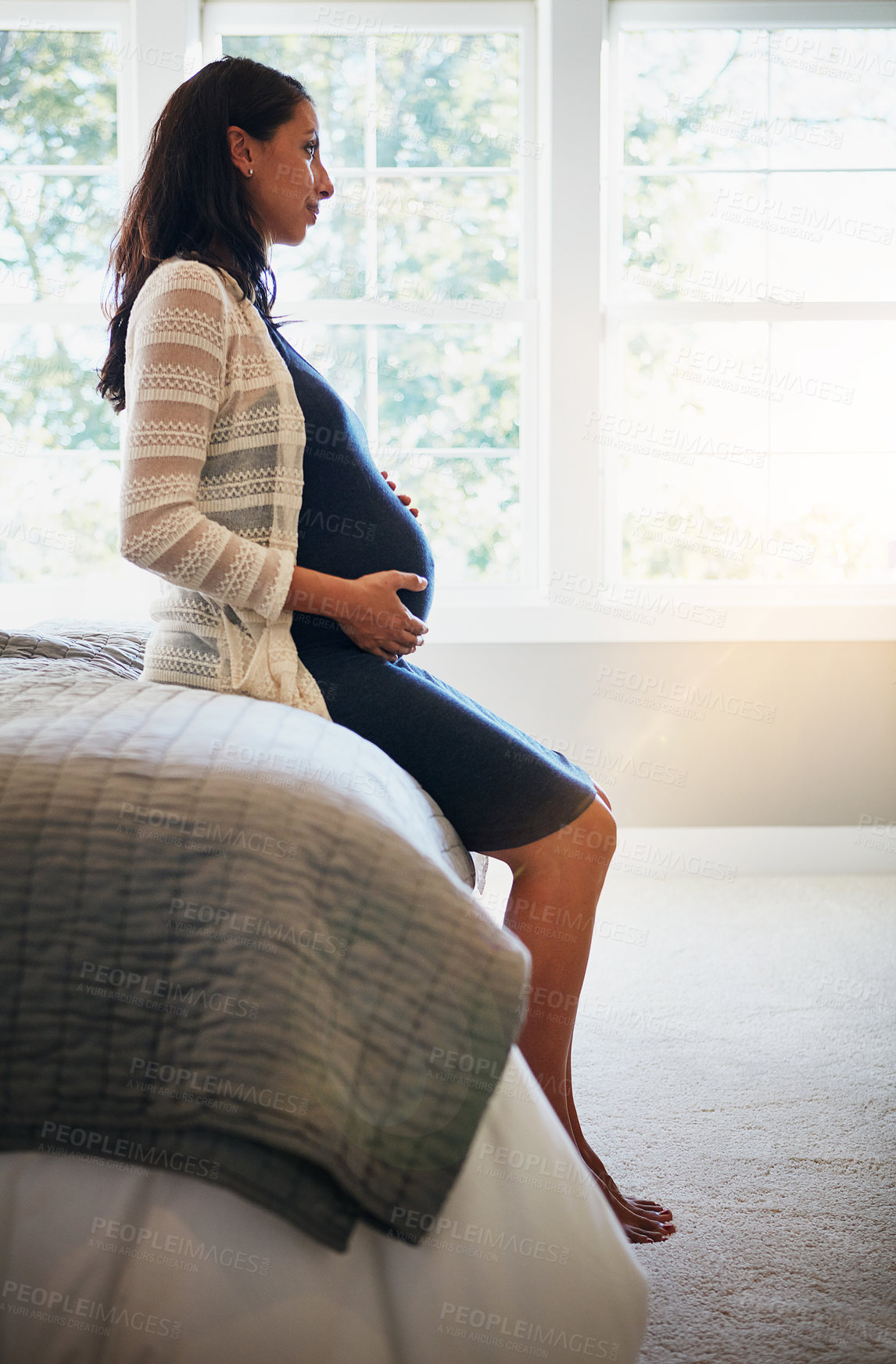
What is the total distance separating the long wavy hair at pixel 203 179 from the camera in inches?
49.1

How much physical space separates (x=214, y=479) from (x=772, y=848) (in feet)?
8.01

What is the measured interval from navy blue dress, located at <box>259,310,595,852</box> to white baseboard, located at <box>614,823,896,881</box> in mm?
1921

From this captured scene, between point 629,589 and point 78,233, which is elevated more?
point 78,233

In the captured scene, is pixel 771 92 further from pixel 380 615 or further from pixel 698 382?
pixel 380 615

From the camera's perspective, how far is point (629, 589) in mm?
3189

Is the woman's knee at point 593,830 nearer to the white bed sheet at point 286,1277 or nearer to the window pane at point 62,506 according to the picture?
the white bed sheet at point 286,1277

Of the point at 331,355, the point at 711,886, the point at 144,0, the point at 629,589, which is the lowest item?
the point at 711,886

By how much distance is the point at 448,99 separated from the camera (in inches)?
124

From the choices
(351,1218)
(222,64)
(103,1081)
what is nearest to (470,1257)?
(351,1218)

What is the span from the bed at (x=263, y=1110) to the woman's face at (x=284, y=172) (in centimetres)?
81

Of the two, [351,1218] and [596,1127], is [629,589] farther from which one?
[351,1218]

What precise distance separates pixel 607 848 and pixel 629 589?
6.52 ft

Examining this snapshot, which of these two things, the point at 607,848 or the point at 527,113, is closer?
the point at 607,848

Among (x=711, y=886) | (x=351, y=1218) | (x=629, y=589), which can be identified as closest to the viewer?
(x=351, y=1218)
